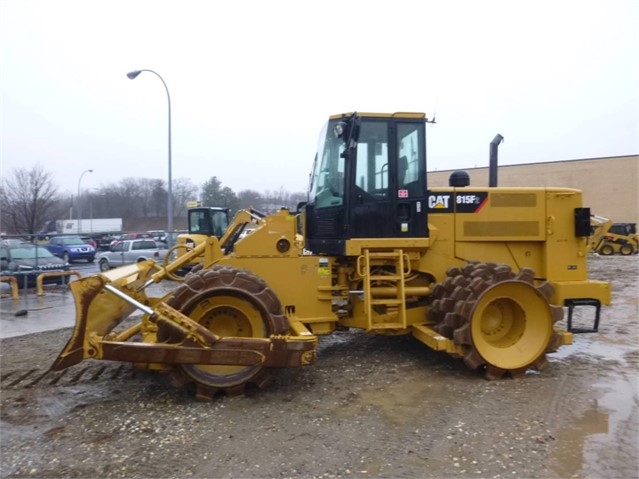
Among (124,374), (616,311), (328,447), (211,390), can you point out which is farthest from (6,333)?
(616,311)

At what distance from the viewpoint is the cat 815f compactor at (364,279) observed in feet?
17.1

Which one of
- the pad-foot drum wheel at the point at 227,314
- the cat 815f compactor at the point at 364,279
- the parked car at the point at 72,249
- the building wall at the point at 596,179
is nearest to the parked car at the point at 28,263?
the cat 815f compactor at the point at 364,279

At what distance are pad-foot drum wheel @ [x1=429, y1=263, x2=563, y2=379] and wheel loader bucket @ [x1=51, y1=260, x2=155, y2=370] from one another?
11.5 feet

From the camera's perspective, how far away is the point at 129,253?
66.2ft

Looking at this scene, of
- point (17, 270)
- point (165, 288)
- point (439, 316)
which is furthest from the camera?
point (17, 270)

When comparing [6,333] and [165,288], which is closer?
[6,333]

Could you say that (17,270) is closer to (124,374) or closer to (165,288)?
(165,288)

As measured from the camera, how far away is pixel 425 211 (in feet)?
21.5

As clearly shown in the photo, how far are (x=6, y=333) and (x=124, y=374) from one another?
14.2 ft

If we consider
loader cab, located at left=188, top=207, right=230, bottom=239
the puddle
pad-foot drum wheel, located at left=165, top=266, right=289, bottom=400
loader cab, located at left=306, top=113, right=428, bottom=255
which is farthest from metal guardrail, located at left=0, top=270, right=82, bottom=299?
the puddle

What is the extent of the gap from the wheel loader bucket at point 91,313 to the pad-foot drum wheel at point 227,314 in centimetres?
62

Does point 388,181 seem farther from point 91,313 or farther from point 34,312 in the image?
point 34,312

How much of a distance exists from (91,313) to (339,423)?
8.54 feet

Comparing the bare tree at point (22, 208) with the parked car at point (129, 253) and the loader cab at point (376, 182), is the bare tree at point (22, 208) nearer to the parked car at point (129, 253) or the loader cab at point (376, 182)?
the parked car at point (129, 253)
